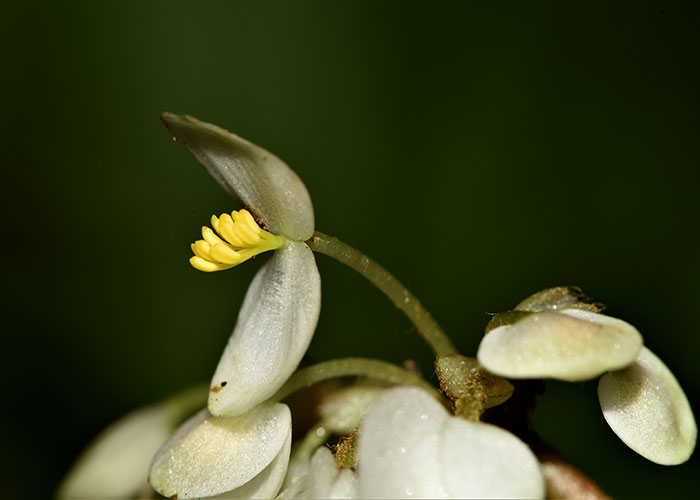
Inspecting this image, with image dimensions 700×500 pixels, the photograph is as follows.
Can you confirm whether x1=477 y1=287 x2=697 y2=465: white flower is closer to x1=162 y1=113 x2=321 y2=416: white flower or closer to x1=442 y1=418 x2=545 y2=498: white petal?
x1=442 y1=418 x2=545 y2=498: white petal

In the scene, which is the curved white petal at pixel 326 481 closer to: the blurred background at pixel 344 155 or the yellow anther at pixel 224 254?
the yellow anther at pixel 224 254

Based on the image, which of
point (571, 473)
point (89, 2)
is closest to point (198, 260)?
point (571, 473)

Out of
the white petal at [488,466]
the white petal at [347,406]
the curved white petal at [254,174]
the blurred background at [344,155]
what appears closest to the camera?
the white petal at [488,466]

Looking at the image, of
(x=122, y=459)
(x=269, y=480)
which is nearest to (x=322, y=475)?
(x=269, y=480)

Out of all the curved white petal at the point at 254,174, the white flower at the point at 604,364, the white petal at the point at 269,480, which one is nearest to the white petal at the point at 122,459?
the white petal at the point at 269,480

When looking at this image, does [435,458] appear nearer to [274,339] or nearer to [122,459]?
[274,339]

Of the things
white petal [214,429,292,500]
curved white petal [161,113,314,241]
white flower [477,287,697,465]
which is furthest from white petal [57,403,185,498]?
white flower [477,287,697,465]
